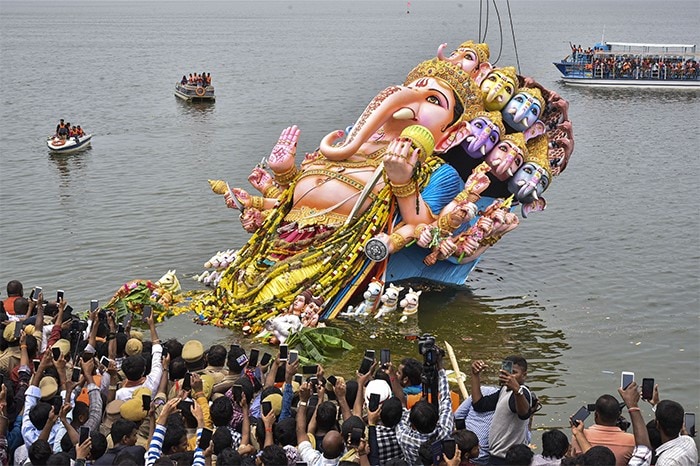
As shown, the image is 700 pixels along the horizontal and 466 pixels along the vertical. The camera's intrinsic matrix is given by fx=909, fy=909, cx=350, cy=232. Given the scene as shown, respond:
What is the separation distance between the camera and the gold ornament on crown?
15.0 metres

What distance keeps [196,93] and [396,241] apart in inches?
1194

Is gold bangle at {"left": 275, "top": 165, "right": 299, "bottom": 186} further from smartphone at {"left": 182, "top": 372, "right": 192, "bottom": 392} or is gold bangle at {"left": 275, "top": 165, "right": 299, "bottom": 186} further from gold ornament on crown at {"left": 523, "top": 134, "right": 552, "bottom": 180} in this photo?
smartphone at {"left": 182, "top": 372, "right": 192, "bottom": 392}

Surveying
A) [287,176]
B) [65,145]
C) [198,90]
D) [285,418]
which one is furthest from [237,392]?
[198,90]

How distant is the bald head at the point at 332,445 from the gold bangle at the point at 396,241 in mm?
7064

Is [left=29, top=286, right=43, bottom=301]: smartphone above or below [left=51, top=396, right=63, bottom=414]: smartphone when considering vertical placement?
below

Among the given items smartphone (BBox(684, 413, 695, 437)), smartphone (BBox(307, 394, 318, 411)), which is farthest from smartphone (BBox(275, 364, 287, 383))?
smartphone (BBox(684, 413, 695, 437))

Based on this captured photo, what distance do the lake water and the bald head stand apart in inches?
197

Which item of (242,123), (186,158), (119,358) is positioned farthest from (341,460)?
(242,123)

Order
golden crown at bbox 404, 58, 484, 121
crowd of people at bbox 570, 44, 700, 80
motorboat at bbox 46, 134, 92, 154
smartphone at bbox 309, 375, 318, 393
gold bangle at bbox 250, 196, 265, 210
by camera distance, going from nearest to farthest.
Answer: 1. smartphone at bbox 309, 375, 318, 393
2. golden crown at bbox 404, 58, 484, 121
3. gold bangle at bbox 250, 196, 265, 210
4. motorboat at bbox 46, 134, 92, 154
5. crowd of people at bbox 570, 44, 700, 80

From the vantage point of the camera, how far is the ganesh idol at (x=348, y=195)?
1365 centimetres

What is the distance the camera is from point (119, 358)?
9562 millimetres

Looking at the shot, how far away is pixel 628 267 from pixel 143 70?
50333mm

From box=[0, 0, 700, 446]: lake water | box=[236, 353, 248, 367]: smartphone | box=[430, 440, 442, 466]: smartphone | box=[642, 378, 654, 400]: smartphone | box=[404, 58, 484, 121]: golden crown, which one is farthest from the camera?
box=[404, 58, 484, 121]: golden crown

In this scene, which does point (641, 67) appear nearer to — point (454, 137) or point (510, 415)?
point (454, 137)
